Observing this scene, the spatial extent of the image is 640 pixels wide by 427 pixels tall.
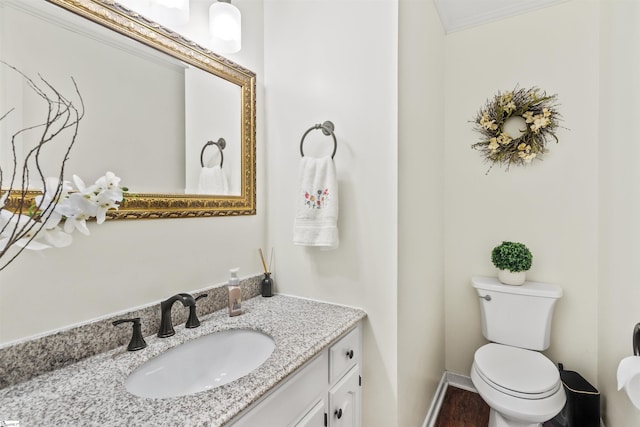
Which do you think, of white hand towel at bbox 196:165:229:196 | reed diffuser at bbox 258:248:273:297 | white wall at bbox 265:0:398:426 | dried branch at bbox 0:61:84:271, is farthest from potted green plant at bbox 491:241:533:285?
dried branch at bbox 0:61:84:271

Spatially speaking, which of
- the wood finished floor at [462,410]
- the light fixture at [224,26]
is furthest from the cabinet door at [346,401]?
the light fixture at [224,26]

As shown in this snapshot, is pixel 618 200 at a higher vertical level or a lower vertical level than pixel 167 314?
higher

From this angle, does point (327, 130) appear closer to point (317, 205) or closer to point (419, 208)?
point (317, 205)

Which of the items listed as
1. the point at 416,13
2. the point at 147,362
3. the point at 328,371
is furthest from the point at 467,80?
the point at 147,362

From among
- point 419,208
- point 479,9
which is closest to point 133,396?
point 419,208

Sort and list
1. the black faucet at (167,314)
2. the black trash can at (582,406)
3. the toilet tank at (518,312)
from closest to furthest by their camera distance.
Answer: the black faucet at (167,314)
the black trash can at (582,406)
the toilet tank at (518,312)

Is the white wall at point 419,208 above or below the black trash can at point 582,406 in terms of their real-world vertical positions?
above

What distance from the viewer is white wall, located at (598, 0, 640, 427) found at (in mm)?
1225

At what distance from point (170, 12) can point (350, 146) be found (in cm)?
86

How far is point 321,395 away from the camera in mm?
1048

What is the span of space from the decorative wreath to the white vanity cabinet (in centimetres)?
152

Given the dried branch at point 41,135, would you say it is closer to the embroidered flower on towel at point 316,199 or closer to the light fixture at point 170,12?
the light fixture at point 170,12

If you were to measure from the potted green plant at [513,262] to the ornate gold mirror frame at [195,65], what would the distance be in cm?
153

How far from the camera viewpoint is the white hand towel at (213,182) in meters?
1.31
